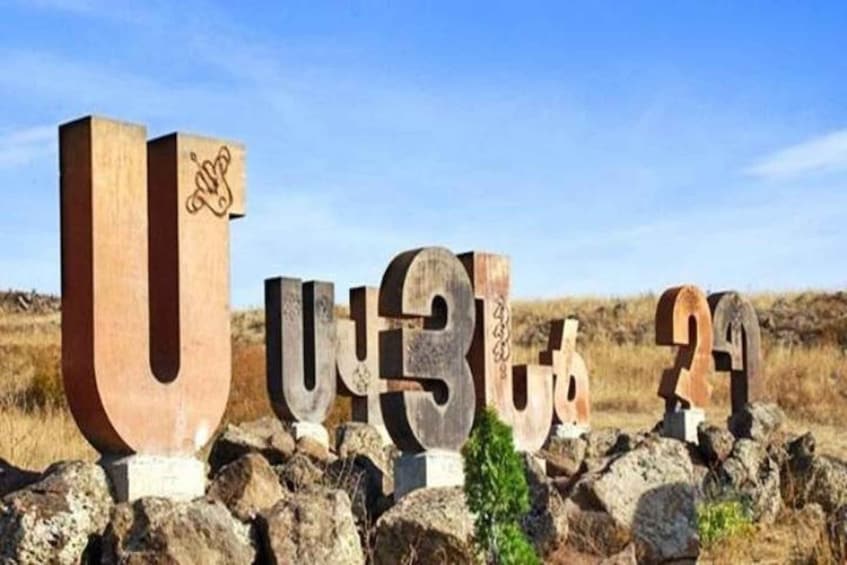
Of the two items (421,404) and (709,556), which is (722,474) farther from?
(421,404)

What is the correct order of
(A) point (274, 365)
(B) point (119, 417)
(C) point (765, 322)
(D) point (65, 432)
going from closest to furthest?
1. (B) point (119, 417)
2. (A) point (274, 365)
3. (D) point (65, 432)
4. (C) point (765, 322)

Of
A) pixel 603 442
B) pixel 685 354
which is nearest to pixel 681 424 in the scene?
pixel 685 354

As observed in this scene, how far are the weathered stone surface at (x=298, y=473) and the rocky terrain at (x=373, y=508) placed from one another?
1cm

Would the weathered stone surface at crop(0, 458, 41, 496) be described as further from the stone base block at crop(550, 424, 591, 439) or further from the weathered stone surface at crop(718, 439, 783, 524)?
the stone base block at crop(550, 424, 591, 439)

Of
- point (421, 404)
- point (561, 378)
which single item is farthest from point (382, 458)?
point (561, 378)

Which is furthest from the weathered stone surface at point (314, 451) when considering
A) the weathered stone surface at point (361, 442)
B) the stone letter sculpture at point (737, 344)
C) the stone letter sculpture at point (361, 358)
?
the stone letter sculpture at point (737, 344)

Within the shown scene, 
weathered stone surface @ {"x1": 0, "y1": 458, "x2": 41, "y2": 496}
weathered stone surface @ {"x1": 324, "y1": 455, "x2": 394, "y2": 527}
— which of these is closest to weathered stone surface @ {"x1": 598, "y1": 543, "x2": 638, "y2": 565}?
weathered stone surface @ {"x1": 324, "y1": 455, "x2": 394, "y2": 527}

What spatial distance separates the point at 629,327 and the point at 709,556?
27.5 meters

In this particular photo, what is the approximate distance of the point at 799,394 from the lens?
26.3 m

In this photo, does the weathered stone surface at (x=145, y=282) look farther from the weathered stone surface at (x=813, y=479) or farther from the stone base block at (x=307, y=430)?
the weathered stone surface at (x=813, y=479)

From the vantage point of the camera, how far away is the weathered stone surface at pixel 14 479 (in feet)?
28.1

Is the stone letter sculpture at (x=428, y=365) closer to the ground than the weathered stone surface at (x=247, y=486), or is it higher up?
higher up

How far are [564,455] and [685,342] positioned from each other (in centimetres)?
265

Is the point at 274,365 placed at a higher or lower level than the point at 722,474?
higher
